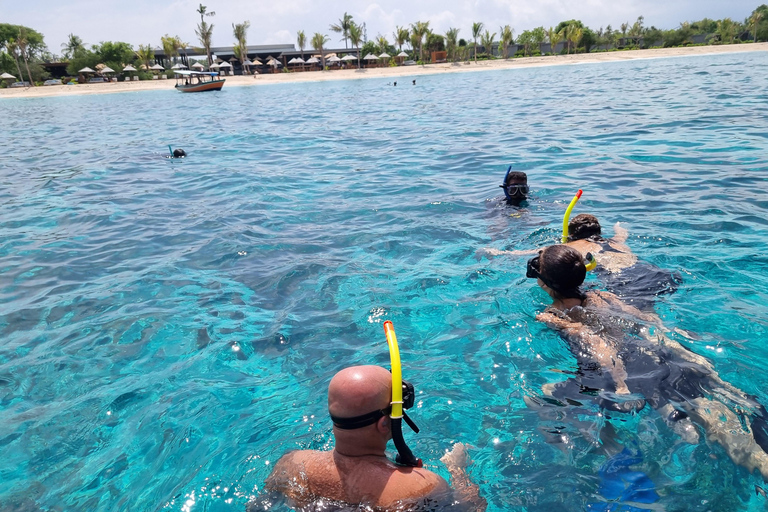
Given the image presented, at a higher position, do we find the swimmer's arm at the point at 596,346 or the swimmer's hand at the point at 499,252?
the swimmer's arm at the point at 596,346

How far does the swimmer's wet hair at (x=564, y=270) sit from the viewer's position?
407 cm

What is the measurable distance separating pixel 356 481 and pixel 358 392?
0.44 metres

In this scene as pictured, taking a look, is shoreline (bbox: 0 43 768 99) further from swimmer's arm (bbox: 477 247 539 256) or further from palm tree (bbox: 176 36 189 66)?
swimmer's arm (bbox: 477 247 539 256)

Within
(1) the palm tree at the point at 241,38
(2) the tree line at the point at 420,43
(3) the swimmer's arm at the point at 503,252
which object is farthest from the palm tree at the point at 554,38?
(3) the swimmer's arm at the point at 503,252

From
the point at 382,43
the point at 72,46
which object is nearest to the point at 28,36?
the point at 72,46

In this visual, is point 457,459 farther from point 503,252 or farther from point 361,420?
point 503,252

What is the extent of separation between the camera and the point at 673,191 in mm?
8062

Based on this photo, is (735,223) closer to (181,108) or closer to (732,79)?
(732,79)

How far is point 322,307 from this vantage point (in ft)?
17.0

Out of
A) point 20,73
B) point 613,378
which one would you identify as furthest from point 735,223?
point 20,73

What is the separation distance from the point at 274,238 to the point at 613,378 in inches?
194

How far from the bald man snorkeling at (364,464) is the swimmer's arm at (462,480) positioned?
0.05 m

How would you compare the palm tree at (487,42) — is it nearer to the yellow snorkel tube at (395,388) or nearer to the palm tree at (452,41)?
the palm tree at (452,41)

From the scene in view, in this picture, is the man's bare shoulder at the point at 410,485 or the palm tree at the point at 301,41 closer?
the man's bare shoulder at the point at 410,485
